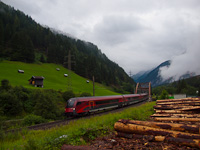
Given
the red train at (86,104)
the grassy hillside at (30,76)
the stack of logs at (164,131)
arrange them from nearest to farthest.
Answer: the stack of logs at (164,131) < the red train at (86,104) < the grassy hillside at (30,76)

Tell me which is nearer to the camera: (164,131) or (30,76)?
(164,131)

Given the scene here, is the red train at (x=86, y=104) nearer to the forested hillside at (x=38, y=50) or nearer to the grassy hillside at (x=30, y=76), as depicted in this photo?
the grassy hillside at (x=30, y=76)

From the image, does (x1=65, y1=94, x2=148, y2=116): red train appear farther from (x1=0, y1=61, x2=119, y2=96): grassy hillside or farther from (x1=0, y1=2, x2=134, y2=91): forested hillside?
(x1=0, y1=2, x2=134, y2=91): forested hillside

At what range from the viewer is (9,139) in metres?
7.68

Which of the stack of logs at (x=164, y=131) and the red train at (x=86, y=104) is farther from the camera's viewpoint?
the red train at (x=86, y=104)

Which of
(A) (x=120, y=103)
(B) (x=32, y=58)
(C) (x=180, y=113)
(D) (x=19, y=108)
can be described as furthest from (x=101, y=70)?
(C) (x=180, y=113)

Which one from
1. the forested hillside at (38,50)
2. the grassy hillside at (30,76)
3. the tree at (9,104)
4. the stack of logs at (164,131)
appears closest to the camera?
the stack of logs at (164,131)

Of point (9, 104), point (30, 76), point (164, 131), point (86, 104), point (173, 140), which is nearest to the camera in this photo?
point (173, 140)

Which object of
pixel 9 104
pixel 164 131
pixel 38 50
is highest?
pixel 38 50

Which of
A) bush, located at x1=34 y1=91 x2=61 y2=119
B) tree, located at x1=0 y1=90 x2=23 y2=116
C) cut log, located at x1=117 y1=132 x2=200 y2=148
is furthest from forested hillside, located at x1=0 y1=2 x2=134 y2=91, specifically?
cut log, located at x1=117 y1=132 x2=200 y2=148

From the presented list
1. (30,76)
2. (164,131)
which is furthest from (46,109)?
(30,76)

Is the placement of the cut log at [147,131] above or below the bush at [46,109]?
above

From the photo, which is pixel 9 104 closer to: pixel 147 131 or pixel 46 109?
pixel 46 109

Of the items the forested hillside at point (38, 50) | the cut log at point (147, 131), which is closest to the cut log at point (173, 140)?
the cut log at point (147, 131)
